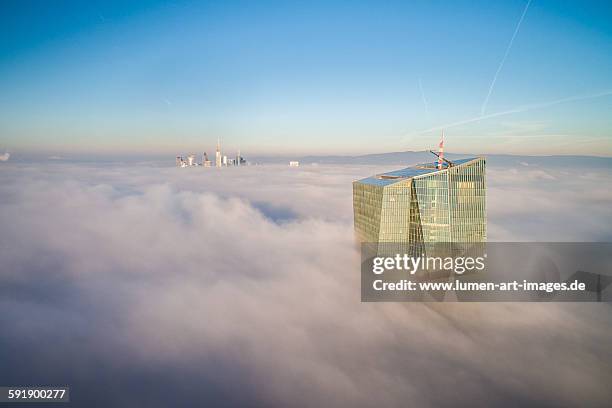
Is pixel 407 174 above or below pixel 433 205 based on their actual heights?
above

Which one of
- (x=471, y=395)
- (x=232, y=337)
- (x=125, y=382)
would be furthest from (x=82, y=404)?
(x=471, y=395)

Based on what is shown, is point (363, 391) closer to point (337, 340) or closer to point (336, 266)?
point (337, 340)

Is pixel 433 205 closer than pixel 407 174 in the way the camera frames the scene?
Yes

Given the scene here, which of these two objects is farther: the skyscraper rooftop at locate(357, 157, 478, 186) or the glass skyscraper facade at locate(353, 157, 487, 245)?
the skyscraper rooftop at locate(357, 157, 478, 186)

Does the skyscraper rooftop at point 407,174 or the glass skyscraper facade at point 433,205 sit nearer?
the glass skyscraper facade at point 433,205

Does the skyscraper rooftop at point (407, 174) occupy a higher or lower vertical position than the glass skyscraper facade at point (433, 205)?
higher

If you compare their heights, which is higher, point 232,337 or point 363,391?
point 232,337

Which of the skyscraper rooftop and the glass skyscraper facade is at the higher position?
the skyscraper rooftop

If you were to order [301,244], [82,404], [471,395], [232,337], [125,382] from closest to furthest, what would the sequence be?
1. [82,404]
2. [125,382]
3. [471,395]
4. [232,337]
5. [301,244]
